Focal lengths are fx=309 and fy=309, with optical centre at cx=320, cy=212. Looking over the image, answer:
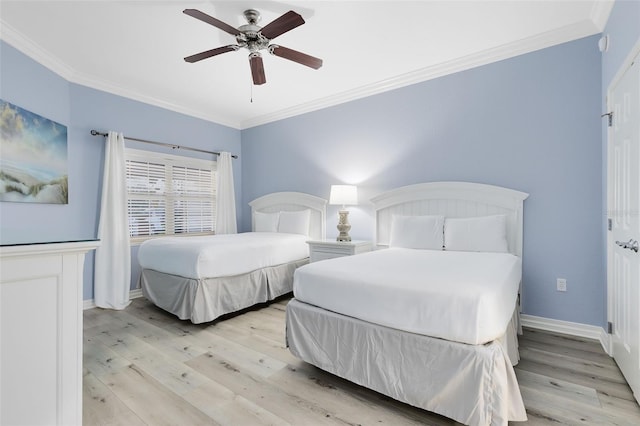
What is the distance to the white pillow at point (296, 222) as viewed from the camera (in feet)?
14.3

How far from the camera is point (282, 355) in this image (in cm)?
235

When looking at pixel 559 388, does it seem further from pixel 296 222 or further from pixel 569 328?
pixel 296 222

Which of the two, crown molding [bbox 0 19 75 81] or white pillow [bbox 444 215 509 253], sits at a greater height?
crown molding [bbox 0 19 75 81]

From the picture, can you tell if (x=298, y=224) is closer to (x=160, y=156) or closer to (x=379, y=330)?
(x=160, y=156)

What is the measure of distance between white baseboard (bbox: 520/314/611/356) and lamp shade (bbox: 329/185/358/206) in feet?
6.79

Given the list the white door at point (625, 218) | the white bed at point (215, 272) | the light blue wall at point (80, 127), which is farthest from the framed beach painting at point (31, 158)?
the white door at point (625, 218)

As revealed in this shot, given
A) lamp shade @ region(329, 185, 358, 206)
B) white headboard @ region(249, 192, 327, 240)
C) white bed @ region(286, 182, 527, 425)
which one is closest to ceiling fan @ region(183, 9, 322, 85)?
lamp shade @ region(329, 185, 358, 206)

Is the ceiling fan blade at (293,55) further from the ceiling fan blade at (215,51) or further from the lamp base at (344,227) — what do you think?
the lamp base at (344,227)

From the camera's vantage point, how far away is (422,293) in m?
1.59

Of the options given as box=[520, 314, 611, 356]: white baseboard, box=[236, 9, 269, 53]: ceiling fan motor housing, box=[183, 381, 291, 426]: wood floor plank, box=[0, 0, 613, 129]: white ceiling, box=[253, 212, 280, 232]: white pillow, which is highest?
box=[0, 0, 613, 129]: white ceiling

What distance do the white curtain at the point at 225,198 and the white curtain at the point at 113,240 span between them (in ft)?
4.52

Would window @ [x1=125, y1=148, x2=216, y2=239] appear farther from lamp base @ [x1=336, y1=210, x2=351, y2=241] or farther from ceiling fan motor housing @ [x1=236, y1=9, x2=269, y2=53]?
ceiling fan motor housing @ [x1=236, y1=9, x2=269, y2=53]

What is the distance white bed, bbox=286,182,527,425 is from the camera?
4.73 ft

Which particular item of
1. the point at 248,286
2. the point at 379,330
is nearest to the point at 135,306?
the point at 248,286
